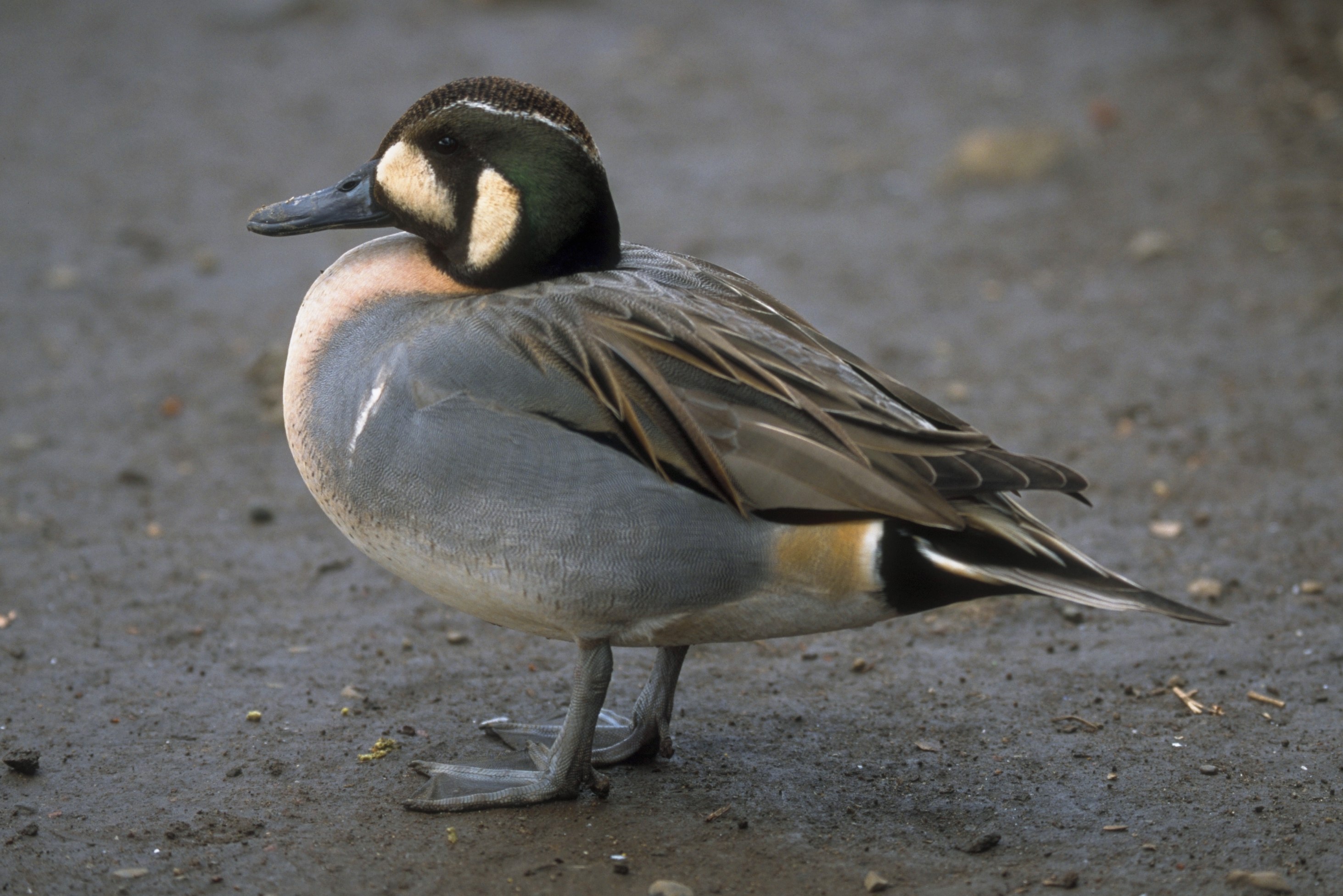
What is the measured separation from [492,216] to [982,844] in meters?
1.75

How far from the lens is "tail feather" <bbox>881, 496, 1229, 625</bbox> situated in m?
2.80

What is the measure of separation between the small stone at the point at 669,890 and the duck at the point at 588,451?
0.42m

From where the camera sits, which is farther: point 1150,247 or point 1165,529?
point 1150,247

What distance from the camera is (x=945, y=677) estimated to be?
3.87 m

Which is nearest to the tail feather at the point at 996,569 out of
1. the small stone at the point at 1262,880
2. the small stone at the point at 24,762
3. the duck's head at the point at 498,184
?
the small stone at the point at 1262,880

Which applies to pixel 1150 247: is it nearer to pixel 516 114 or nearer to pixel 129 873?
pixel 516 114

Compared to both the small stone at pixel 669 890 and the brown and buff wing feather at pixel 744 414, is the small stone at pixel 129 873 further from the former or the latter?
the brown and buff wing feather at pixel 744 414

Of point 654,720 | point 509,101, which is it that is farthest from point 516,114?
point 654,720

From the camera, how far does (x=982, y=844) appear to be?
3.00m

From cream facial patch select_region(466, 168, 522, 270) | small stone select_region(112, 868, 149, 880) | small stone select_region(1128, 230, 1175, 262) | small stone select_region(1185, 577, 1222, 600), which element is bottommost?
small stone select_region(112, 868, 149, 880)

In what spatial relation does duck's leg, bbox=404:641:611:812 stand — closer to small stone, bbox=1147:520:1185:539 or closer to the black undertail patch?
the black undertail patch

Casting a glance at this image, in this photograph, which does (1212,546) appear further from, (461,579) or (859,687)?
(461,579)

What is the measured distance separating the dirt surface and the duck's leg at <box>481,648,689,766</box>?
0.06 metres

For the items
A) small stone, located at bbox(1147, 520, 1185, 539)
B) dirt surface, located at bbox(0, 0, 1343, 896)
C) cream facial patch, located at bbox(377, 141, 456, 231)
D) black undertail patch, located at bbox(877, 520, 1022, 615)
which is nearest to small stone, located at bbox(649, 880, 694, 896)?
dirt surface, located at bbox(0, 0, 1343, 896)
